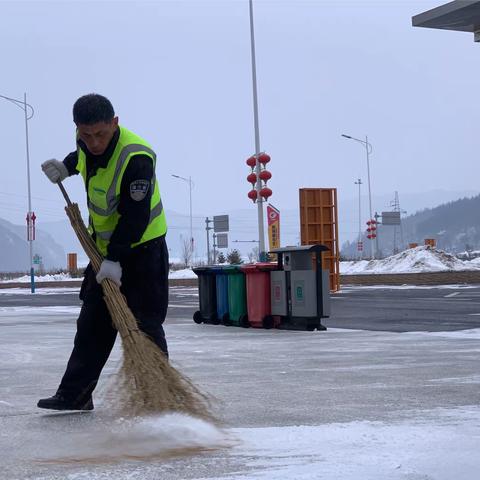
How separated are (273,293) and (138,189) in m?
9.53

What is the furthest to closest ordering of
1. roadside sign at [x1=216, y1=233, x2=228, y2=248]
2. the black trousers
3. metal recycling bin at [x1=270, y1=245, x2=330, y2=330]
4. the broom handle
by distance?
roadside sign at [x1=216, y1=233, x2=228, y2=248] → metal recycling bin at [x1=270, y1=245, x2=330, y2=330] → the broom handle → the black trousers

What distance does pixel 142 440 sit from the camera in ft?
16.4

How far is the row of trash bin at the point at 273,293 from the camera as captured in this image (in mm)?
14062

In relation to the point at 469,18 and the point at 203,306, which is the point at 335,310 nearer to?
the point at 203,306

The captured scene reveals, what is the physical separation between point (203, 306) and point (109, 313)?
405 inches

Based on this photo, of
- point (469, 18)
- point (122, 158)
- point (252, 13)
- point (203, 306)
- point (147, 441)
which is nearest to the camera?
point (147, 441)

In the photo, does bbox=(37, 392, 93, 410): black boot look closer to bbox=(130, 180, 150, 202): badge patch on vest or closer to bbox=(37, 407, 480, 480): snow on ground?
bbox=(37, 407, 480, 480): snow on ground

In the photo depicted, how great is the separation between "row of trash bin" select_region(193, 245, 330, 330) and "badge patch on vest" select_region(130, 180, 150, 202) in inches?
339

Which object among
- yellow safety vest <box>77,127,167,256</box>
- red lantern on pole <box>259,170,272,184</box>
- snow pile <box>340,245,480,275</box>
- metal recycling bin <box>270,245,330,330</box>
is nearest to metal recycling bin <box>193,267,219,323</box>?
metal recycling bin <box>270,245,330,330</box>

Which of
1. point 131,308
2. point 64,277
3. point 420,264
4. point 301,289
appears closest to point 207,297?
point 301,289

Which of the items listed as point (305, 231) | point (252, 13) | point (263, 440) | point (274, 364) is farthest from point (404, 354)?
point (252, 13)

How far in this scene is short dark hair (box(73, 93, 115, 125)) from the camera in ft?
17.8

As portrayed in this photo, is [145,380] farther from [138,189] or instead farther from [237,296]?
[237,296]

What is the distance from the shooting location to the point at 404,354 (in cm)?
984
